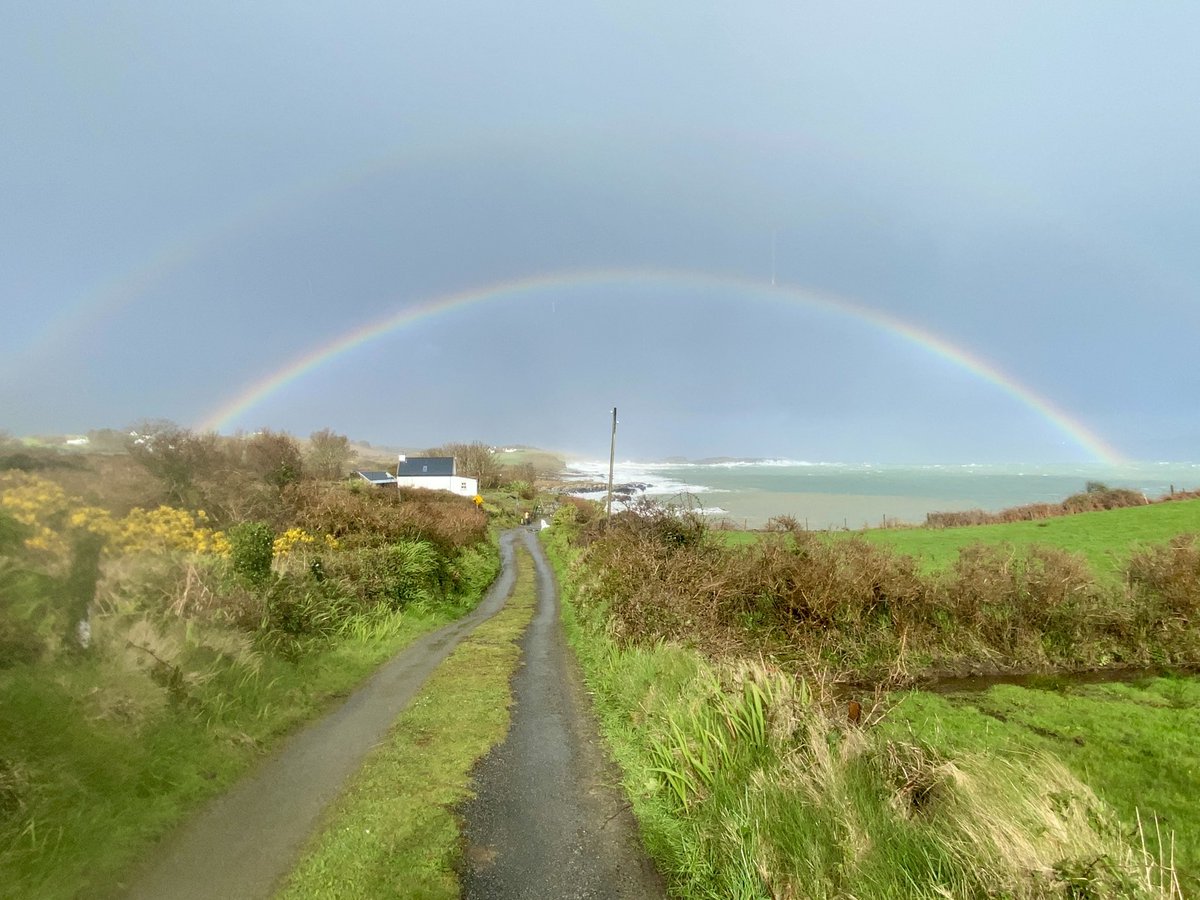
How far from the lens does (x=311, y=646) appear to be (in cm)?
1267

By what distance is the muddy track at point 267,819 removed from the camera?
535cm

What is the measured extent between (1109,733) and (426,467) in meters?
85.4

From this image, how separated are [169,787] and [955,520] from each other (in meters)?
58.1

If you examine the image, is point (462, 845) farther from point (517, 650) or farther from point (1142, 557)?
point (1142, 557)

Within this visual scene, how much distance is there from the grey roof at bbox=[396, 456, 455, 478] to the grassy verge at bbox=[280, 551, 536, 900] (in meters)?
78.3

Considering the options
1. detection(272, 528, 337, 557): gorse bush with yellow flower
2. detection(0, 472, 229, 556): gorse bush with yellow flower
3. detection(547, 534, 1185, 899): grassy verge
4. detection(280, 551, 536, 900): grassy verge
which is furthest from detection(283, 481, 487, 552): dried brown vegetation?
detection(547, 534, 1185, 899): grassy verge

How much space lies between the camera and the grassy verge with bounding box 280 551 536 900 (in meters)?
5.54

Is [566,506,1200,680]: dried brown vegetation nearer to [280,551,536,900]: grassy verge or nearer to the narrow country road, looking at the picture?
[280,551,536,900]: grassy verge

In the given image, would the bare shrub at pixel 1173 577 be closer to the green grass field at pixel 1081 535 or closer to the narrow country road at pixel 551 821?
the green grass field at pixel 1081 535

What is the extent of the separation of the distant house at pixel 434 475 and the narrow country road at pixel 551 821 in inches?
2955

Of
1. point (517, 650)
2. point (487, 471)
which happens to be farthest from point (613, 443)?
point (487, 471)

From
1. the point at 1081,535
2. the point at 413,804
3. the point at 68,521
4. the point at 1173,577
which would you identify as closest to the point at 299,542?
the point at 68,521

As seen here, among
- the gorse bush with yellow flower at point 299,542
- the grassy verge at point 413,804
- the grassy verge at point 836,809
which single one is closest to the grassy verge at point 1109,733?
the grassy verge at point 836,809

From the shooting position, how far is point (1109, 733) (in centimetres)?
1259
